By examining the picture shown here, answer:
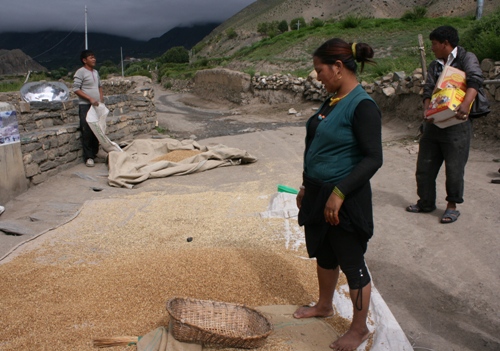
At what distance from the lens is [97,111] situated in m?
6.69

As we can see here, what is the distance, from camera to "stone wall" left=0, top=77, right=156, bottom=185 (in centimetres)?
571

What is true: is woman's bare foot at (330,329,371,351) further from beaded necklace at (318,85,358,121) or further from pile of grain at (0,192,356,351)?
beaded necklace at (318,85,358,121)

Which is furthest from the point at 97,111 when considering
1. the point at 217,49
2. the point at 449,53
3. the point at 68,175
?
the point at 217,49

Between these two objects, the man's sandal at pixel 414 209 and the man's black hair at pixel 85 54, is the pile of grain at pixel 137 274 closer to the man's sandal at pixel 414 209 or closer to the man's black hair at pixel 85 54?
the man's sandal at pixel 414 209

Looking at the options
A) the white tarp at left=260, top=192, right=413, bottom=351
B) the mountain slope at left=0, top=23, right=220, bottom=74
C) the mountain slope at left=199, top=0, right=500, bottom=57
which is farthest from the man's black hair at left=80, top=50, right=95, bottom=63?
the mountain slope at left=0, top=23, right=220, bottom=74

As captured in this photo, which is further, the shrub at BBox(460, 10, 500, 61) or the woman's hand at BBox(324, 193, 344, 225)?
the shrub at BBox(460, 10, 500, 61)

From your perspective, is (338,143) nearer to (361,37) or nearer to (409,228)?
(409,228)

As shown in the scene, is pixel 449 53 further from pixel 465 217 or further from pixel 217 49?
pixel 217 49

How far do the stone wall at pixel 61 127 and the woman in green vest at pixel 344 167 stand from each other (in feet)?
15.0

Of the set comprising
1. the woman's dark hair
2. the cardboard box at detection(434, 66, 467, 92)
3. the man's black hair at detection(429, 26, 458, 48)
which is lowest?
the cardboard box at detection(434, 66, 467, 92)

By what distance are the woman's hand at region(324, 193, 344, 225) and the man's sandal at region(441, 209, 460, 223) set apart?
2409mm

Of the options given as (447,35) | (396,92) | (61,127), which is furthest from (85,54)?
(396,92)

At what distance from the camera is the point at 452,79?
3.71 metres

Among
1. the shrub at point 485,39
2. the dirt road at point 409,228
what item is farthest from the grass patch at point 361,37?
the dirt road at point 409,228
